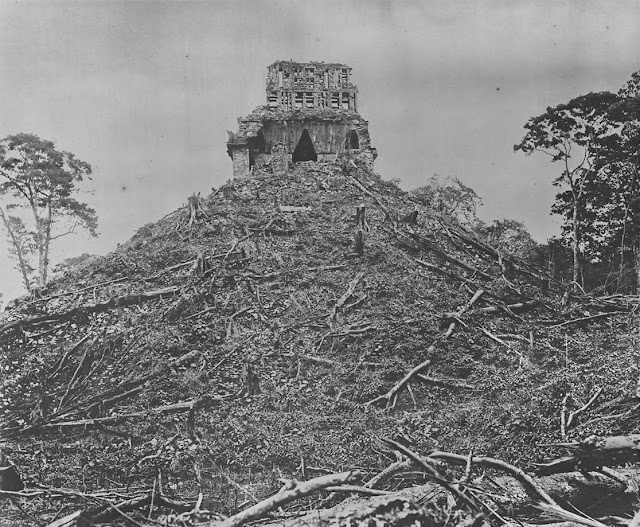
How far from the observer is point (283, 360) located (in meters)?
7.51

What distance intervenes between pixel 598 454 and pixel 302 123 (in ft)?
39.4

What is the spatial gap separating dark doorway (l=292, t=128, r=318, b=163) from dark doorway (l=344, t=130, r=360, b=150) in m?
0.87

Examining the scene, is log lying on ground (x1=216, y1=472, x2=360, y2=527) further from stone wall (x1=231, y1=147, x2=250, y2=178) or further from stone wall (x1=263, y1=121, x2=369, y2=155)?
stone wall (x1=263, y1=121, x2=369, y2=155)

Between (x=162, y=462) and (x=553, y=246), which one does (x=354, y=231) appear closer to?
(x=162, y=462)

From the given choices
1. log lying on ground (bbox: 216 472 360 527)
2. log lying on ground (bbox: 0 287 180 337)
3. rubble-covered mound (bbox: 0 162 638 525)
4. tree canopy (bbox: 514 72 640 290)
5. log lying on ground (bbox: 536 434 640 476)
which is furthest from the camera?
tree canopy (bbox: 514 72 640 290)

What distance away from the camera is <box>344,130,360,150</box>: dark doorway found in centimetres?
1551

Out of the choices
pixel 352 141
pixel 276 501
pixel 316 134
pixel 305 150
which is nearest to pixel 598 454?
pixel 276 501

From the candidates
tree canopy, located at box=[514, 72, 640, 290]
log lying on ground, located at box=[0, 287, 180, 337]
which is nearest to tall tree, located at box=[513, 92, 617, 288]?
tree canopy, located at box=[514, 72, 640, 290]

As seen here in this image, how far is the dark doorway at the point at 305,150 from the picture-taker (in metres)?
15.7

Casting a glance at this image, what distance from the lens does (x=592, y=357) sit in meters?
8.15

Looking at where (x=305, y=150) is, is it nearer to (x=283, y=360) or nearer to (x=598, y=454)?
(x=283, y=360)

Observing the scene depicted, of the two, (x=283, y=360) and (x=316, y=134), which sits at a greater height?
(x=316, y=134)

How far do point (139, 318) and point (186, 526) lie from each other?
445 centimetres

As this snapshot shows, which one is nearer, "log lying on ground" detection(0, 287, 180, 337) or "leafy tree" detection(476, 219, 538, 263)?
"log lying on ground" detection(0, 287, 180, 337)
